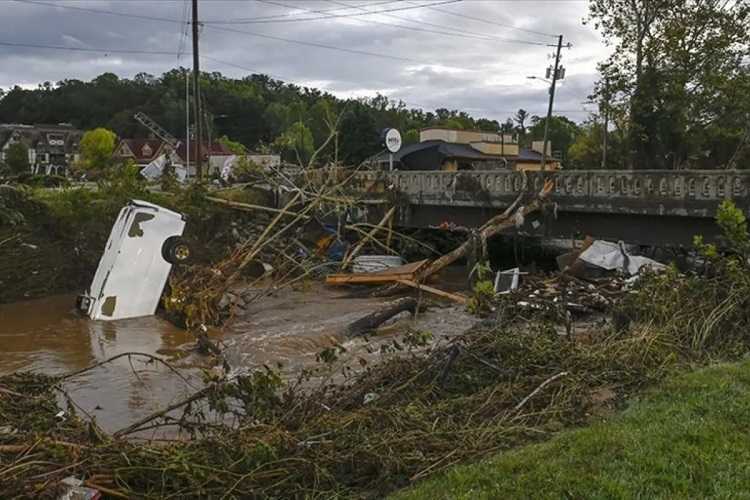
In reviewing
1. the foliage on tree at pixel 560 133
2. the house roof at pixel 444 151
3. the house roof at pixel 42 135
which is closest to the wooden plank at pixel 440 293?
the house roof at pixel 444 151

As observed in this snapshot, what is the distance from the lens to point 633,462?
4.66 metres

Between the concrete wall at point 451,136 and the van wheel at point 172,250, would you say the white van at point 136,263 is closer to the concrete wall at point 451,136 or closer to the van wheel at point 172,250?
the van wheel at point 172,250

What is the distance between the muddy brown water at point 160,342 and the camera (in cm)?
954

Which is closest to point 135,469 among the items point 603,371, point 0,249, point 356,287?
point 603,371

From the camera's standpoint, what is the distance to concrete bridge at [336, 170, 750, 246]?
16.5 metres

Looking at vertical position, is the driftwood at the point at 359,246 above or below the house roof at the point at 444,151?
below

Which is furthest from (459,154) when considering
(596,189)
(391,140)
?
(596,189)

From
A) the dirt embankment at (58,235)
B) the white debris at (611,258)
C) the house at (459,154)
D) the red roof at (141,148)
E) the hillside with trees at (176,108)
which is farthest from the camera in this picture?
the hillside with trees at (176,108)

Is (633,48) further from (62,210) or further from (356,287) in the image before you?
(62,210)

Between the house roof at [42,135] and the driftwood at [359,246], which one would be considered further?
the house roof at [42,135]

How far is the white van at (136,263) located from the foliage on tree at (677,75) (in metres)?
21.2

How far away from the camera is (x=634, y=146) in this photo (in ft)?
99.1

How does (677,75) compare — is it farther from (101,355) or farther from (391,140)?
(101,355)

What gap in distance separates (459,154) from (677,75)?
70.1 feet
